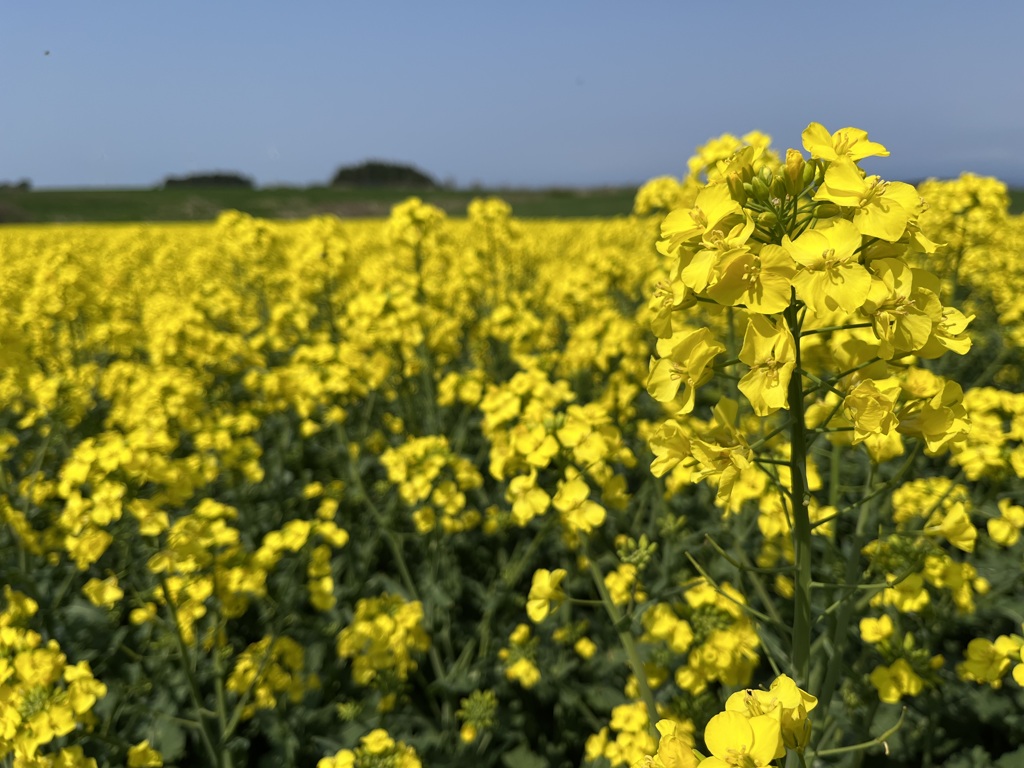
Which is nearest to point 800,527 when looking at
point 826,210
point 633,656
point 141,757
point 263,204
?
point 826,210

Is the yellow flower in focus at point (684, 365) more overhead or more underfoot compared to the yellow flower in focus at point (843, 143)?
more underfoot

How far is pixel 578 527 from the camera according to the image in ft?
6.97

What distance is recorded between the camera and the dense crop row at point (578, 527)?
4.06ft

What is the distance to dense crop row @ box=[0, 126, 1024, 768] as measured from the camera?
1236mm

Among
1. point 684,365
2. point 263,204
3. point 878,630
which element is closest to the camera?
point 684,365

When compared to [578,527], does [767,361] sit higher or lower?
higher

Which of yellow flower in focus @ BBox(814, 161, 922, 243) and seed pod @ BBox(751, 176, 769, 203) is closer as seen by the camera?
yellow flower in focus @ BBox(814, 161, 922, 243)

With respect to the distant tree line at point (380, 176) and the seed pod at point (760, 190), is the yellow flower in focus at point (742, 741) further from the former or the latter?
the distant tree line at point (380, 176)

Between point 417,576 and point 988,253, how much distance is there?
23.1ft

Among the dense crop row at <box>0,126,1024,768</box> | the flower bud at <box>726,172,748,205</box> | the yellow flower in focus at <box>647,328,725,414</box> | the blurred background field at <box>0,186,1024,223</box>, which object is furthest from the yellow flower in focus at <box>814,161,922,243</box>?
the blurred background field at <box>0,186,1024,223</box>

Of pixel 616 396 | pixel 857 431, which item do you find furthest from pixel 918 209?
pixel 616 396

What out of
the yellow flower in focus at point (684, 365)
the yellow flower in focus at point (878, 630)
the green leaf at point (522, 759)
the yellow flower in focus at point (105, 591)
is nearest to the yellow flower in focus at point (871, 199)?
the yellow flower in focus at point (684, 365)

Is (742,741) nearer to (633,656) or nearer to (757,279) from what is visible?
(757,279)

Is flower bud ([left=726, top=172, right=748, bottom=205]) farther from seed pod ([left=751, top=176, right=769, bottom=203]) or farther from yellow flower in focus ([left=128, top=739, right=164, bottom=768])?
yellow flower in focus ([left=128, top=739, right=164, bottom=768])
